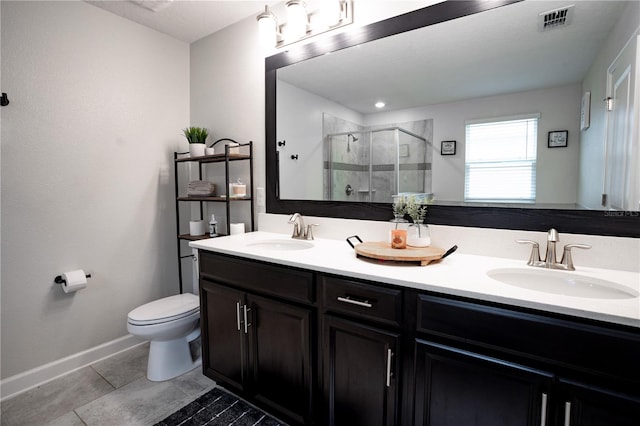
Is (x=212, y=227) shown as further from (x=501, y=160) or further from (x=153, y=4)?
(x=501, y=160)

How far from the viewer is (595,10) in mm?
1188

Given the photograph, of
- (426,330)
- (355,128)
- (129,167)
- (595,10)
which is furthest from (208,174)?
(595,10)

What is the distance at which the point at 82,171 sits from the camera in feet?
6.95

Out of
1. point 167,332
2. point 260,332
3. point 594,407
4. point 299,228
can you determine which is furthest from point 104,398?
point 594,407

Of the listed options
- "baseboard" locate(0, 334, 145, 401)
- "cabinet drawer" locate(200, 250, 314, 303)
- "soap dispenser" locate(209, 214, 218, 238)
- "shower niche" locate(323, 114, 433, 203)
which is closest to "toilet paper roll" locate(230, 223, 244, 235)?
"soap dispenser" locate(209, 214, 218, 238)

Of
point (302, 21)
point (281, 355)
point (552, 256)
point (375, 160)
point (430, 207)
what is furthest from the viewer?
point (302, 21)

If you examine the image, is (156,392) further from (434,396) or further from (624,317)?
(624,317)

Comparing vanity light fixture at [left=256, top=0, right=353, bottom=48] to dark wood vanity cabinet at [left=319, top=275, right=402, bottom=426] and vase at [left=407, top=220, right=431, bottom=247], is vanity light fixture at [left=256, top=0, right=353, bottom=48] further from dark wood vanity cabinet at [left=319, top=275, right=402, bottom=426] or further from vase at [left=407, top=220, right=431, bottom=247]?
dark wood vanity cabinet at [left=319, top=275, right=402, bottom=426]

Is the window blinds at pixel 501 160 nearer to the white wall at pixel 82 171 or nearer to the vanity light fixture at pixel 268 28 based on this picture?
the vanity light fixture at pixel 268 28

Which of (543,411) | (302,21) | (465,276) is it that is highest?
(302,21)

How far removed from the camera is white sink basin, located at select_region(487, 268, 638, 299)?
3.50 ft

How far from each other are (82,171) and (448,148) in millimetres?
2271

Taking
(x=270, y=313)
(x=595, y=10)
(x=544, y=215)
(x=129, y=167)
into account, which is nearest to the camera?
(x=595, y=10)

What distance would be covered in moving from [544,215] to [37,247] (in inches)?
108
